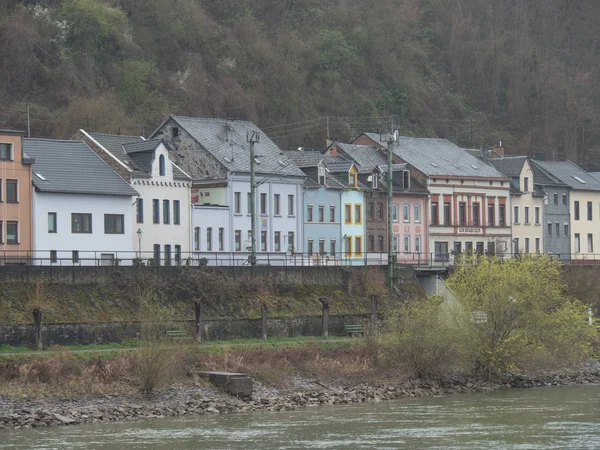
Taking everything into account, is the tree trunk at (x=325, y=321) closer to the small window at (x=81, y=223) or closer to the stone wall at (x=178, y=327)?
the stone wall at (x=178, y=327)

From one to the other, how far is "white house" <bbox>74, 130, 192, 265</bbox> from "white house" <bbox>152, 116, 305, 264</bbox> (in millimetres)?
1920

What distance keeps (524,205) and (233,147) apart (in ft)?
106

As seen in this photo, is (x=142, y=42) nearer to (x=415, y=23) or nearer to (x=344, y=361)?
(x=415, y=23)

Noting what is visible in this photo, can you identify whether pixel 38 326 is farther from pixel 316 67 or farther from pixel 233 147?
pixel 316 67

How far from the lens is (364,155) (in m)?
111

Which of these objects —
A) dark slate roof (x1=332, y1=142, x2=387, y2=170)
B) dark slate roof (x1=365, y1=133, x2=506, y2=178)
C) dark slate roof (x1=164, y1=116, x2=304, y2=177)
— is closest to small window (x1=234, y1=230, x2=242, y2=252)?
dark slate roof (x1=164, y1=116, x2=304, y2=177)

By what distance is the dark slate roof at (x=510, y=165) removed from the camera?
121m

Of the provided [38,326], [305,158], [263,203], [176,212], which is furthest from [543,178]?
[38,326]

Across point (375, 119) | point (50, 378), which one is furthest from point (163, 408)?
point (375, 119)

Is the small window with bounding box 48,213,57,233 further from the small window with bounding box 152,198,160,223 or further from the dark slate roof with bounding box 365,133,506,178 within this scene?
the dark slate roof with bounding box 365,133,506,178

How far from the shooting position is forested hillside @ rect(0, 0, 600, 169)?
408ft

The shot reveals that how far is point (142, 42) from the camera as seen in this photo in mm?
139875

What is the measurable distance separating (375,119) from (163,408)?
99.5 meters

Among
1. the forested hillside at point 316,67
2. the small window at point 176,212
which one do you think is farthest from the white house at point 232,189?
the forested hillside at point 316,67
